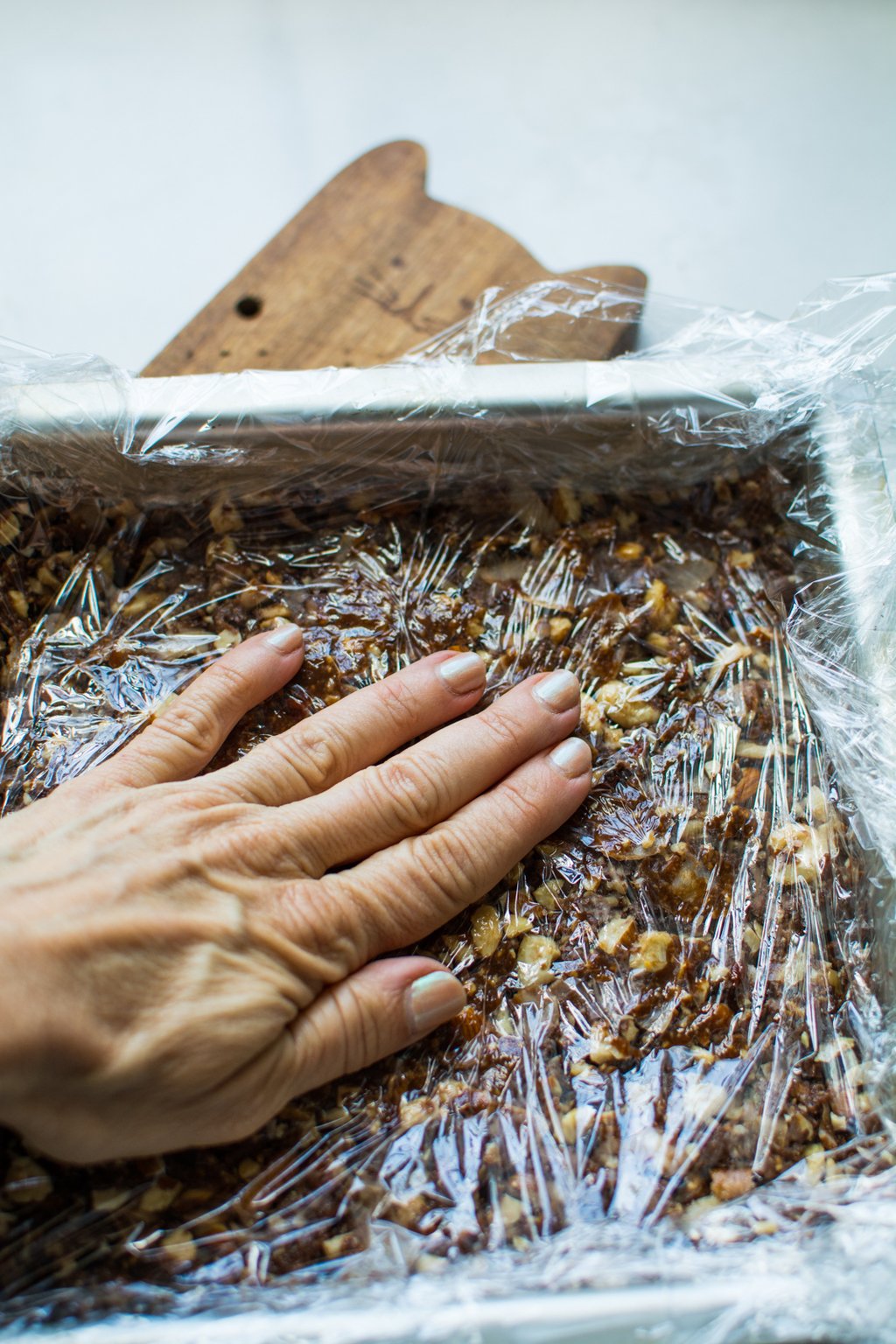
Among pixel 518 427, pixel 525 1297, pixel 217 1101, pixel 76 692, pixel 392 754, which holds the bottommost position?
pixel 525 1297

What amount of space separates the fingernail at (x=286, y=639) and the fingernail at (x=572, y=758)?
0.20 m

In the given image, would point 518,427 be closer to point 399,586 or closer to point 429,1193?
point 399,586

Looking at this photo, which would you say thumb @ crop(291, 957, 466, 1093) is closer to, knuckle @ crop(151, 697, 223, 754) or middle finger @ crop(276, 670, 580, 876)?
middle finger @ crop(276, 670, 580, 876)

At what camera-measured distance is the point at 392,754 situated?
2.18ft

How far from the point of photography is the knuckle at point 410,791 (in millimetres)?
592

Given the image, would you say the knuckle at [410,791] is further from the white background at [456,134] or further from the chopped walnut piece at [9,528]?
the white background at [456,134]

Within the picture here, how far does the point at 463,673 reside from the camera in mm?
645

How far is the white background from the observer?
3.73ft

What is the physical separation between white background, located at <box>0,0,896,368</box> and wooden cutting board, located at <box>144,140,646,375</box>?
0.26m

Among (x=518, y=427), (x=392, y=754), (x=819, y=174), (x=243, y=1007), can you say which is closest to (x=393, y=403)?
(x=518, y=427)

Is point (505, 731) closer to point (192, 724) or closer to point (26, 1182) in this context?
point (192, 724)

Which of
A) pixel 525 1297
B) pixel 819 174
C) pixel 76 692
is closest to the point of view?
pixel 525 1297

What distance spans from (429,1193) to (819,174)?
123cm

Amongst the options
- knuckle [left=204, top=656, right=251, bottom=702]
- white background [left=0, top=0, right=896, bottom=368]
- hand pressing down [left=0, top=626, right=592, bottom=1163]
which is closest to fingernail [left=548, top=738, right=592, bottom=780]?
hand pressing down [left=0, top=626, right=592, bottom=1163]
